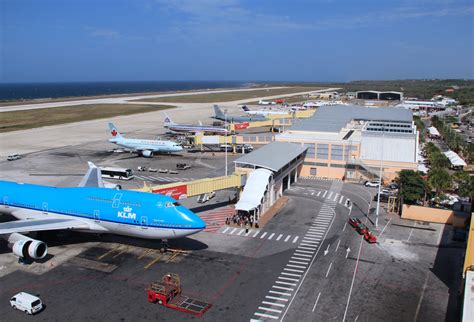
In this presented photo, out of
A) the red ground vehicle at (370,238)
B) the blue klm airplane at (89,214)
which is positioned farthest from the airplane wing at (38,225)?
the red ground vehicle at (370,238)

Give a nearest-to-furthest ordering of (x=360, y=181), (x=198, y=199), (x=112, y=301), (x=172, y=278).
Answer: (x=112, y=301) < (x=172, y=278) < (x=198, y=199) < (x=360, y=181)

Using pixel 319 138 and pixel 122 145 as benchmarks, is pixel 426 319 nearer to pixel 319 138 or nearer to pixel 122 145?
pixel 319 138

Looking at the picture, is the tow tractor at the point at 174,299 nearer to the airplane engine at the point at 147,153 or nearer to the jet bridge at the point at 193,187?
the jet bridge at the point at 193,187

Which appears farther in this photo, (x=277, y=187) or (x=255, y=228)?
(x=277, y=187)

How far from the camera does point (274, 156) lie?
243 feet

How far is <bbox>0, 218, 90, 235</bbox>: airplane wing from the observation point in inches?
1731

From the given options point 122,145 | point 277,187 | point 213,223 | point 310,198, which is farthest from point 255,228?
point 122,145

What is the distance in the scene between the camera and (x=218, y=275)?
42625 millimetres

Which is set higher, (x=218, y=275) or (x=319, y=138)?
(x=319, y=138)

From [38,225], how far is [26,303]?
487 inches

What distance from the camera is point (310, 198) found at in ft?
242

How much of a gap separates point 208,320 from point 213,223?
24.9m

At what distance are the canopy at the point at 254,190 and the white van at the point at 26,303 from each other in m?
28.4

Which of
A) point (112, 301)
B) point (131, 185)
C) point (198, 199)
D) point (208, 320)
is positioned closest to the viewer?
point (208, 320)
